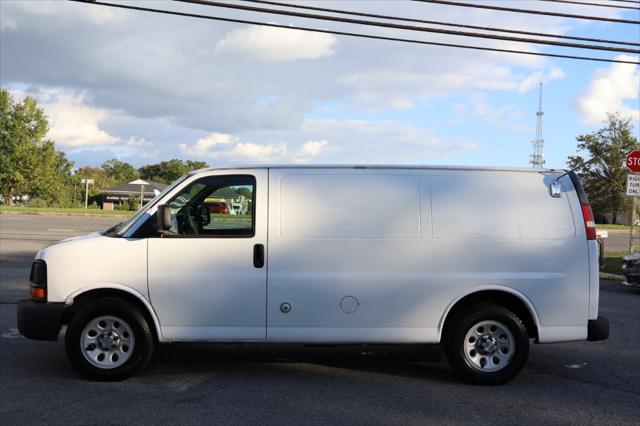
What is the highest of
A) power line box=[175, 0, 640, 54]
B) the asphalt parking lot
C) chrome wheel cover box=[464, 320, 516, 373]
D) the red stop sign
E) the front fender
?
power line box=[175, 0, 640, 54]

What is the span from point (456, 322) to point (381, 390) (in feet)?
3.17

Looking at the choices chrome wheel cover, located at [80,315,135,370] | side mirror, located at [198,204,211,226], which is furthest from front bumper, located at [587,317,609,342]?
chrome wheel cover, located at [80,315,135,370]

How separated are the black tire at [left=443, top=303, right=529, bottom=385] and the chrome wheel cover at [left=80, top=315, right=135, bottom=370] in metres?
3.00

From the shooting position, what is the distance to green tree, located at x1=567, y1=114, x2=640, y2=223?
42.1 metres

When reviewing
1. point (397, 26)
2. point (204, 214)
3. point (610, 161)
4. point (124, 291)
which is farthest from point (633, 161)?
point (610, 161)

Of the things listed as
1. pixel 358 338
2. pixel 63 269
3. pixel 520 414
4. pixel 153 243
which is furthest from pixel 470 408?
pixel 63 269

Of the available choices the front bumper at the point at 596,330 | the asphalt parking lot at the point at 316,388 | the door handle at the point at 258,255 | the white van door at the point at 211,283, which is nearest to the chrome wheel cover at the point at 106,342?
the asphalt parking lot at the point at 316,388

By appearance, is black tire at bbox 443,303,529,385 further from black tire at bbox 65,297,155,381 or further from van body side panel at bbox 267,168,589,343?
black tire at bbox 65,297,155,381

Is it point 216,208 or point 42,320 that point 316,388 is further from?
point 42,320

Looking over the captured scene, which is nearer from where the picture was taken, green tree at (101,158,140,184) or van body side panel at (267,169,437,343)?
van body side panel at (267,169,437,343)

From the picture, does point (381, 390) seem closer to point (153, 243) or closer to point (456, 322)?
point (456, 322)

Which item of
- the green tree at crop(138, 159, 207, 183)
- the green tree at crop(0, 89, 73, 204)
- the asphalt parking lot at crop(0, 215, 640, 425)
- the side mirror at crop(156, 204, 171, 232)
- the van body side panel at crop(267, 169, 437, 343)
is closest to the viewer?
the asphalt parking lot at crop(0, 215, 640, 425)

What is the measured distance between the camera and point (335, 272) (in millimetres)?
5609

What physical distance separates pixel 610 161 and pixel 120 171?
305 ft
